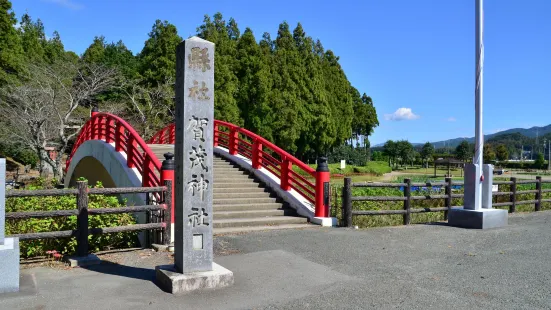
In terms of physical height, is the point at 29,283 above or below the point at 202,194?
below

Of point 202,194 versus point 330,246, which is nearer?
point 202,194

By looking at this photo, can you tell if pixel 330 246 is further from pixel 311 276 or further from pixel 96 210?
pixel 96 210

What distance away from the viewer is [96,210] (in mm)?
6773

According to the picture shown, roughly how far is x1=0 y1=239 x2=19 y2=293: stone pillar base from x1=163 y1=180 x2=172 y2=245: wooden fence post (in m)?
2.71

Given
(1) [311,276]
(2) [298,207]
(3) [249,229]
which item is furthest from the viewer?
(2) [298,207]

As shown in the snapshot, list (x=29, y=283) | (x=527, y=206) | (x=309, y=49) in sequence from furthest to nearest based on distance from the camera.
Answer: (x=309, y=49)
(x=527, y=206)
(x=29, y=283)

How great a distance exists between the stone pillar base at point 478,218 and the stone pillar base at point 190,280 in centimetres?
650

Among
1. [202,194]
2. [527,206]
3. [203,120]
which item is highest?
[203,120]

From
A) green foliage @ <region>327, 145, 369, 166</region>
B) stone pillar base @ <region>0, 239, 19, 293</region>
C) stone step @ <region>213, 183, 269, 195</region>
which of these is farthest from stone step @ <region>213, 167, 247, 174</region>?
green foliage @ <region>327, 145, 369, 166</region>

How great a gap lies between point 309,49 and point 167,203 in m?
34.4

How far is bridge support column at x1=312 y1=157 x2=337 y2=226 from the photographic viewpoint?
31.9 feet

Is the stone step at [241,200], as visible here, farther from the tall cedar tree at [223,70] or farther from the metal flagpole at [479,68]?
the tall cedar tree at [223,70]

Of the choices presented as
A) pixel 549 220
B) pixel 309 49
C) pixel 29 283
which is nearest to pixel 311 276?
pixel 29 283

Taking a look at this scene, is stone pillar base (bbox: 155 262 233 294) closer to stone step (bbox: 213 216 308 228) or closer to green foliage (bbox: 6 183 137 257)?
green foliage (bbox: 6 183 137 257)
